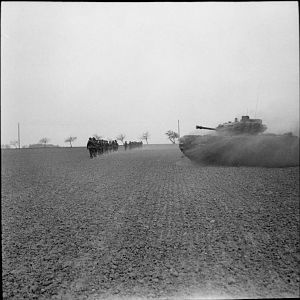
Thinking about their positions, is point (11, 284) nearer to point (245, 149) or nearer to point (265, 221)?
point (265, 221)

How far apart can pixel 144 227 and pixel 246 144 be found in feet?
2.74

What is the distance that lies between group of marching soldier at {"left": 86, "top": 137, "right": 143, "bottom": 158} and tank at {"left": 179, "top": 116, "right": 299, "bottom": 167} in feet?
0.97

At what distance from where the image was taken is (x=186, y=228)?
5.01ft

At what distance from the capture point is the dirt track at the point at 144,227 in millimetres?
1231

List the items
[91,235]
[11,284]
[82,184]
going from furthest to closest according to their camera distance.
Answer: [82,184] < [91,235] < [11,284]

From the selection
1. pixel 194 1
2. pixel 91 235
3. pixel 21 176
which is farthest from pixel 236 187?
pixel 21 176

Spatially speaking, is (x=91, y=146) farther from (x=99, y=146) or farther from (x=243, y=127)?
(x=243, y=127)

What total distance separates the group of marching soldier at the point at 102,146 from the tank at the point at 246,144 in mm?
295

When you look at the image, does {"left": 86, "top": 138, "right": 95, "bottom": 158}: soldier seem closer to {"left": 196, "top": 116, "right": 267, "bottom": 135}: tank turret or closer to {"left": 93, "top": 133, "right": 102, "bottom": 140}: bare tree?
{"left": 93, "top": 133, "right": 102, "bottom": 140}: bare tree

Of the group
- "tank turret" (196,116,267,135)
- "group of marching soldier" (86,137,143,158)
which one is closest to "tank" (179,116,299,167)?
"tank turret" (196,116,267,135)

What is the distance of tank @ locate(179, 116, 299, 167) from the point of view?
1.59 m

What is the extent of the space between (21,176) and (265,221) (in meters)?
1.35

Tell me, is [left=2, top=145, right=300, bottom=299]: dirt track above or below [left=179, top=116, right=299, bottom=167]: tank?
below

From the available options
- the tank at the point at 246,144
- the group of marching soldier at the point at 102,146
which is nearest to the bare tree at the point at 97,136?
the group of marching soldier at the point at 102,146
